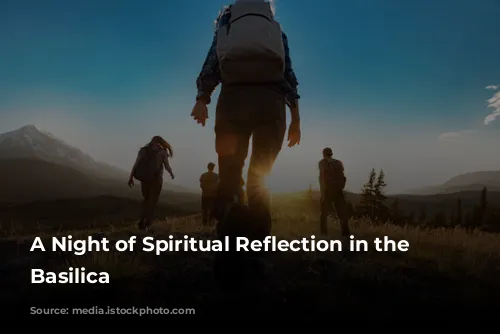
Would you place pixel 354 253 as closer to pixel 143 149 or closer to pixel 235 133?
pixel 235 133

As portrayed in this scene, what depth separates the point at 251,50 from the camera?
118 inches

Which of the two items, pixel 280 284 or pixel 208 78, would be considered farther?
pixel 208 78

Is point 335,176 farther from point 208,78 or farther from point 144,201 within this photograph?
point 208,78

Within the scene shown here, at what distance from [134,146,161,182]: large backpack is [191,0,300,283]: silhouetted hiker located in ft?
15.8

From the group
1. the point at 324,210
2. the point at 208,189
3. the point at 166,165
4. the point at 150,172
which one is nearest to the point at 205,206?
the point at 208,189

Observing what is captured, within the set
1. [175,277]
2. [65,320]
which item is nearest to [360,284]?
[175,277]

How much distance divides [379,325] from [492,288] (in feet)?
4.76

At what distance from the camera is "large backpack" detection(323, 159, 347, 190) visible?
760cm

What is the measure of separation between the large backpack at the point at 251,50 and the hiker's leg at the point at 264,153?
0.22 m

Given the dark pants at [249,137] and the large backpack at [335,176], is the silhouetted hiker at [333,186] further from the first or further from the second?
the dark pants at [249,137]

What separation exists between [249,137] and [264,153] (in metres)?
0.20

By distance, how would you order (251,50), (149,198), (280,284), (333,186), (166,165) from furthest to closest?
(166,165) → (149,198) → (333,186) → (251,50) → (280,284)

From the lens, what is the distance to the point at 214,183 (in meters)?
11.5

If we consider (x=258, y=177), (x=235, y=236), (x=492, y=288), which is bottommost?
(x=492, y=288)
